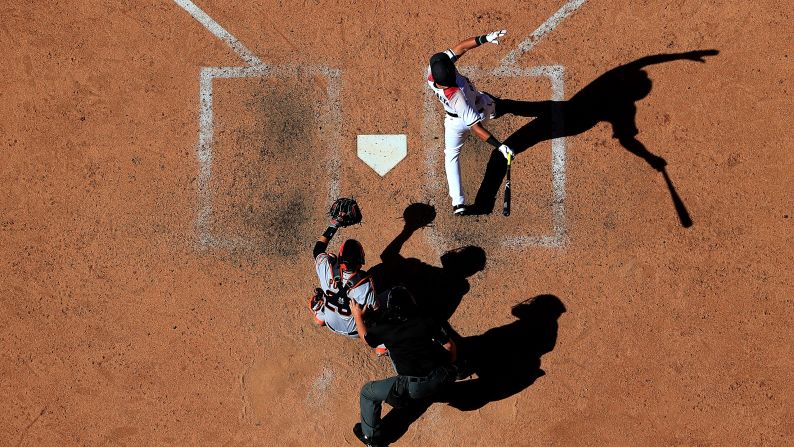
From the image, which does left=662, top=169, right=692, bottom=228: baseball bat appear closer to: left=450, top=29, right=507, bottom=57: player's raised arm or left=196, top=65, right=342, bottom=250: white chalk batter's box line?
left=450, top=29, right=507, bottom=57: player's raised arm

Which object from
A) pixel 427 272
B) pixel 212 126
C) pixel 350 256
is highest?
pixel 212 126

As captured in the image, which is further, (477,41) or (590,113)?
(590,113)

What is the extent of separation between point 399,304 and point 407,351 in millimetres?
510

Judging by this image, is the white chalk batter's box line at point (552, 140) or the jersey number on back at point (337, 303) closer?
the jersey number on back at point (337, 303)

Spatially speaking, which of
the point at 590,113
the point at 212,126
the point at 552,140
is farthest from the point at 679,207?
the point at 212,126

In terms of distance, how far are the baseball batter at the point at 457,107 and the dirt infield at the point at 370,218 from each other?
33 centimetres

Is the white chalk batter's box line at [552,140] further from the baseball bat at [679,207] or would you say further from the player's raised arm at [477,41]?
the baseball bat at [679,207]

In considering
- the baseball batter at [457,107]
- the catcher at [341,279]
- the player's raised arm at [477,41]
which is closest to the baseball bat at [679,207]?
the baseball batter at [457,107]

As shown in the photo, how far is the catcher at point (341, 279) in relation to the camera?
7156 mm

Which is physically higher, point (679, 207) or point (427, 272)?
point (679, 207)

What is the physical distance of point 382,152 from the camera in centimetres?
796

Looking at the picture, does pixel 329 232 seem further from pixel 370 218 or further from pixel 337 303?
pixel 337 303

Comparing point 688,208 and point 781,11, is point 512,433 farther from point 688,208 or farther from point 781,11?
point 781,11

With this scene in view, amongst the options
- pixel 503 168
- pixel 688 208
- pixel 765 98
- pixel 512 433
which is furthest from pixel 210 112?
pixel 765 98
